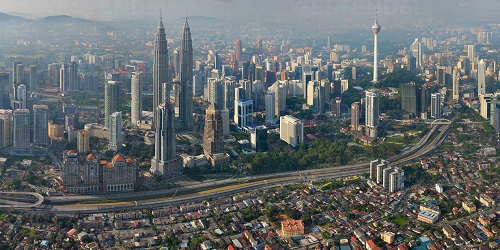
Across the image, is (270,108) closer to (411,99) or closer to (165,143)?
(411,99)

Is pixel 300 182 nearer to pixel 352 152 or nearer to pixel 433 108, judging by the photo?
pixel 352 152

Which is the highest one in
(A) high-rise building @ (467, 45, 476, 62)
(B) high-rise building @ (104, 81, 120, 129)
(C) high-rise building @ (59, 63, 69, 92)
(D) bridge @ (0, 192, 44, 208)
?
(A) high-rise building @ (467, 45, 476, 62)

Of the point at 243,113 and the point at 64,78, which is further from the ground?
the point at 64,78

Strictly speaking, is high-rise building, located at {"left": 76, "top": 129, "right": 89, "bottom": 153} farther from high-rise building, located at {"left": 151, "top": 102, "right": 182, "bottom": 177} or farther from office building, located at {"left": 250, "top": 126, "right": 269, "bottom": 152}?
office building, located at {"left": 250, "top": 126, "right": 269, "bottom": 152}

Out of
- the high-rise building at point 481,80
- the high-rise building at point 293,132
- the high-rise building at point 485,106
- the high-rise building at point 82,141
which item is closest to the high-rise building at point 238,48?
the high-rise building at point 481,80

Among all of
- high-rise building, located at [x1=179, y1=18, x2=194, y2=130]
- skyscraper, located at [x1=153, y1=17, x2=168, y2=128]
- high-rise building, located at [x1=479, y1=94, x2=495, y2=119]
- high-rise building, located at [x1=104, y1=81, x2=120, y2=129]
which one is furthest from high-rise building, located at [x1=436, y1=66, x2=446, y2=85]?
high-rise building, located at [x1=104, y1=81, x2=120, y2=129]

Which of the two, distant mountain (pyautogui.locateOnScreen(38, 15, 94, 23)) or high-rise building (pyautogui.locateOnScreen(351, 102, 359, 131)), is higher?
distant mountain (pyautogui.locateOnScreen(38, 15, 94, 23))

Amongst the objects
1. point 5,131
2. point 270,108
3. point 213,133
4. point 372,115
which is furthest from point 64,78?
point 372,115
